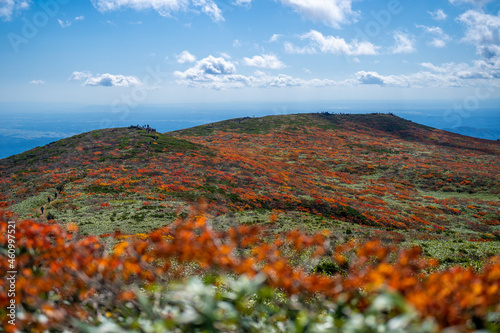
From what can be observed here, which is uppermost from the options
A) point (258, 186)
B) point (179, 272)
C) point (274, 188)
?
point (179, 272)

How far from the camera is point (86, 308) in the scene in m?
5.07

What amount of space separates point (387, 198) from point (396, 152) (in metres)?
44.6

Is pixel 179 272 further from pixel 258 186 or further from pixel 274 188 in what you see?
pixel 274 188

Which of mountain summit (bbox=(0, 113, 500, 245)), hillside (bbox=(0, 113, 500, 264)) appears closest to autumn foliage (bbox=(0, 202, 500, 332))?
hillside (bbox=(0, 113, 500, 264))

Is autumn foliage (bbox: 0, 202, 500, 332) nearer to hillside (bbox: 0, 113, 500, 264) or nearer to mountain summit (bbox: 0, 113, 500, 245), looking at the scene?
hillside (bbox: 0, 113, 500, 264)

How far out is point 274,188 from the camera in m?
43.0

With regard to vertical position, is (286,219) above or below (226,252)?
below

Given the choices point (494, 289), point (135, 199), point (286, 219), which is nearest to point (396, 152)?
point (286, 219)

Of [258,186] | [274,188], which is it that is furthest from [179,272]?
[274,188]

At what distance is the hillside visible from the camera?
26.3m

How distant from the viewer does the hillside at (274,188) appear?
86.3 ft

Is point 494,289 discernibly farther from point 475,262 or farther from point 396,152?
point 396,152

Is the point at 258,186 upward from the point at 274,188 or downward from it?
upward

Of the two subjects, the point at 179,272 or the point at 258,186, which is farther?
the point at 258,186
